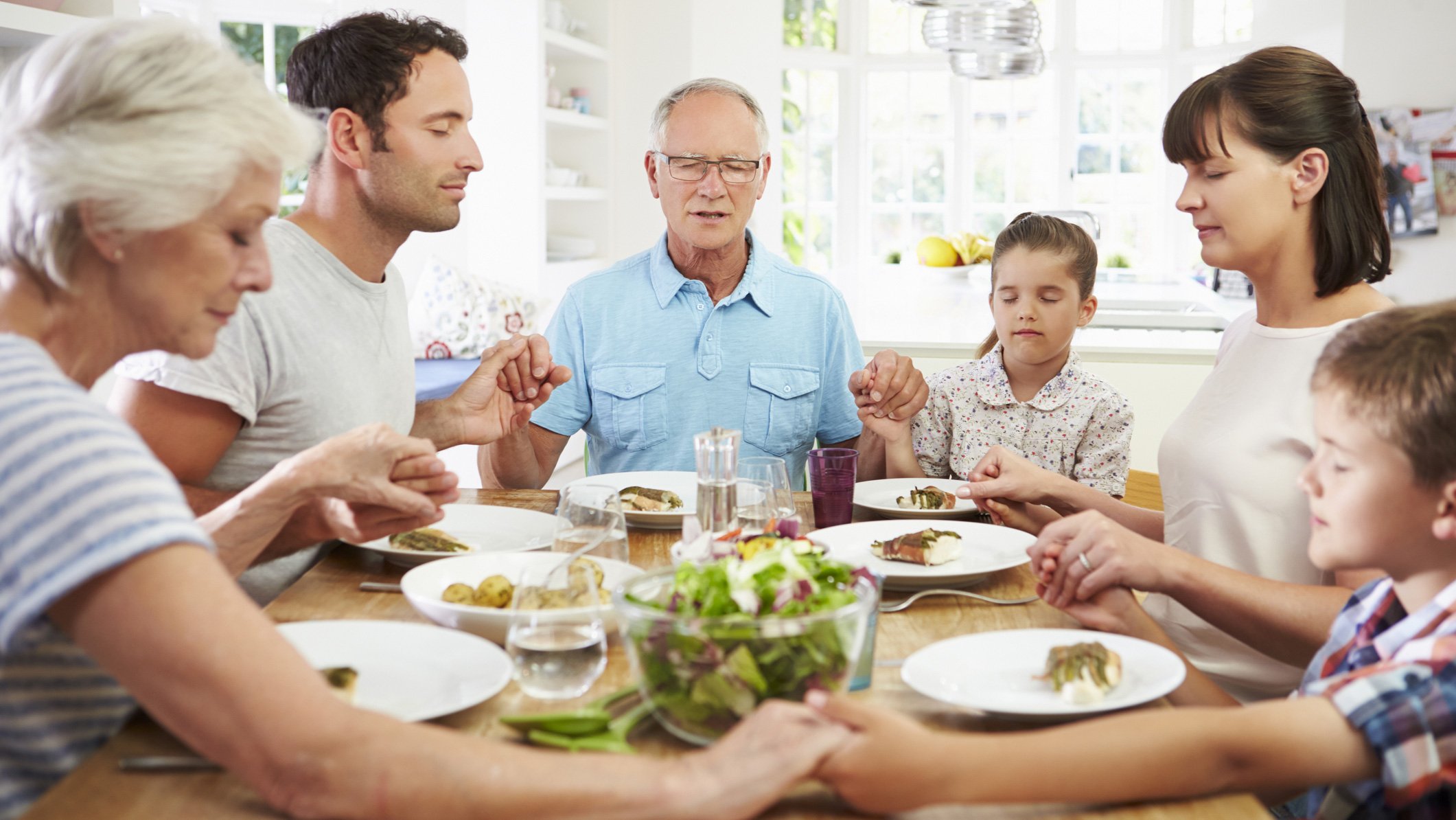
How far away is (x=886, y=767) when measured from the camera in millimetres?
901

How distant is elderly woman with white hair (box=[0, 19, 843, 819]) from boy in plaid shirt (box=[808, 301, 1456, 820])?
71 mm

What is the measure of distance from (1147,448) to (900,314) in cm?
116

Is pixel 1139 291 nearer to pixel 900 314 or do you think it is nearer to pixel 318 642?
pixel 900 314

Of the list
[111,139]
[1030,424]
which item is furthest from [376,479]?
[1030,424]

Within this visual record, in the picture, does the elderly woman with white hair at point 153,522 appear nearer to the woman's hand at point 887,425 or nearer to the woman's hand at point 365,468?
the woman's hand at point 365,468

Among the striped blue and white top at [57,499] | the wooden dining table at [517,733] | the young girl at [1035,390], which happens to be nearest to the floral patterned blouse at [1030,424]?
the young girl at [1035,390]

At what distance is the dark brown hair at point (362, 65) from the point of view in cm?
201

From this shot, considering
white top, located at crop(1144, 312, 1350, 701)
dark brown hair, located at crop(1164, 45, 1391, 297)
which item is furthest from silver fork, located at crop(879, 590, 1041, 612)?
dark brown hair, located at crop(1164, 45, 1391, 297)

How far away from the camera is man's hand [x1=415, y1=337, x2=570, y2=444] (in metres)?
2.05

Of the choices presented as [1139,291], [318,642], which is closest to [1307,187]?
[318,642]

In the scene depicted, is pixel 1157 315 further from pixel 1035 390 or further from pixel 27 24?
pixel 27 24

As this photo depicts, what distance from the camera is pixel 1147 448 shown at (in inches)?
141

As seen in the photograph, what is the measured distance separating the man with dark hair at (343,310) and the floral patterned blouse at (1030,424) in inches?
35.8

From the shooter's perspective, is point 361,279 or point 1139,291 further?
point 1139,291
